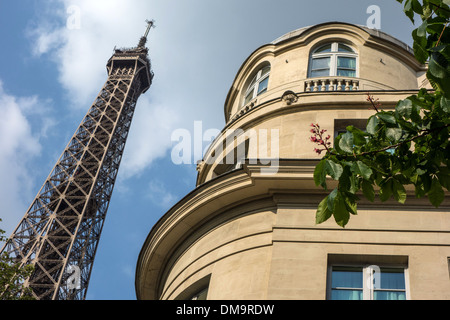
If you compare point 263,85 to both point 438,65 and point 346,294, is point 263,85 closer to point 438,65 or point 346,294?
point 346,294

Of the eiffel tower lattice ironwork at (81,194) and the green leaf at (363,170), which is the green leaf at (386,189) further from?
the eiffel tower lattice ironwork at (81,194)

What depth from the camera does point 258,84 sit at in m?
18.2

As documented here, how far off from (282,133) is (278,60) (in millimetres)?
4381

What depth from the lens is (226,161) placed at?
1575 centimetres

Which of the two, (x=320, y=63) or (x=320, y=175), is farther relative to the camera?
(x=320, y=63)

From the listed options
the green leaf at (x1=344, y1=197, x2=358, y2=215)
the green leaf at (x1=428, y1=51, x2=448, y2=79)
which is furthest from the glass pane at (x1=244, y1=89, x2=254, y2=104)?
the green leaf at (x1=428, y1=51, x2=448, y2=79)

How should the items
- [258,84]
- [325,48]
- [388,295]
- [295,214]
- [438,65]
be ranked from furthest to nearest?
[258,84] < [325,48] < [295,214] < [388,295] < [438,65]

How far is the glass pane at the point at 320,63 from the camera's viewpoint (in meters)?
16.7

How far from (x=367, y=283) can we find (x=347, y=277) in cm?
41

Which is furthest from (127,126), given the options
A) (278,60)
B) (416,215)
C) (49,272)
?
(416,215)

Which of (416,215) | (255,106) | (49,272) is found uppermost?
(49,272)

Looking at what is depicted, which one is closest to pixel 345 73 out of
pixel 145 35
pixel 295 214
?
pixel 295 214

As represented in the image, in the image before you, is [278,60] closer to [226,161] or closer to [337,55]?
[337,55]
